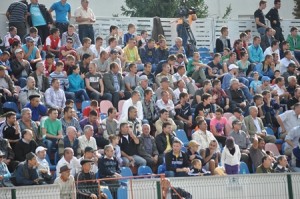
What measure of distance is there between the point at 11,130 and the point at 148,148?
319 centimetres

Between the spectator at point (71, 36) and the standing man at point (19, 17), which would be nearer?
the spectator at point (71, 36)

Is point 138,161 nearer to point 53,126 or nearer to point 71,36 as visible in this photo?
point 53,126

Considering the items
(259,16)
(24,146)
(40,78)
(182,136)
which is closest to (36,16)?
(40,78)

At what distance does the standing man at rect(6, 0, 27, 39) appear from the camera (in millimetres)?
28359

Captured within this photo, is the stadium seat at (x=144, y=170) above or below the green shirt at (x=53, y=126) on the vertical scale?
below

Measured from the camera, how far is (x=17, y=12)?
2841 cm

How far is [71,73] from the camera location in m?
26.1

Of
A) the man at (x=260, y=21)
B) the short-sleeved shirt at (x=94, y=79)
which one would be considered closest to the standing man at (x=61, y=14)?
the short-sleeved shirt at (x=94, y=79)

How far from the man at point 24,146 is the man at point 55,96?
99.3 inches

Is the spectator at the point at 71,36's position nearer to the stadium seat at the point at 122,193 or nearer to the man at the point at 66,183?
the man at the point at 66,183

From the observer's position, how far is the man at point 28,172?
20.5m

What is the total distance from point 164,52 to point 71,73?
4.47 meters

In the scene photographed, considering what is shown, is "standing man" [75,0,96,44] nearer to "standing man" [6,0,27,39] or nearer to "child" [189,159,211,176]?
"standing man" [6,0,27,39]

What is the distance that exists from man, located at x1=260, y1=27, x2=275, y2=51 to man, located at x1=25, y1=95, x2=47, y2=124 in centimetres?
1156
